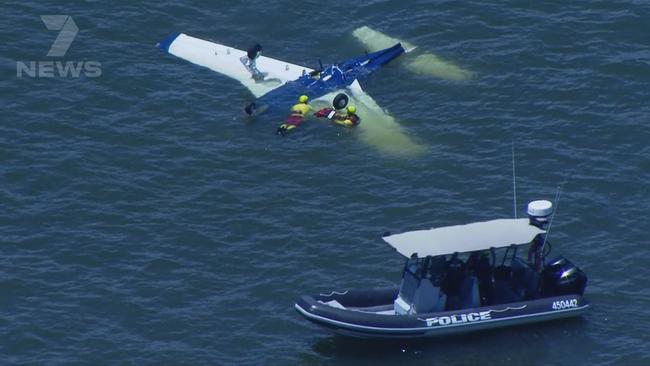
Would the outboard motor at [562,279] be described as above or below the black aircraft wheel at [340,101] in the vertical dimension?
below

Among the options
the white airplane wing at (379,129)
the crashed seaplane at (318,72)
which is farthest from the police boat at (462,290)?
the crashed seaplane at (318,72)

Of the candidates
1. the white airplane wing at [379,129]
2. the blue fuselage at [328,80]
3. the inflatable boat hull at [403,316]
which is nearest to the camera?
the inflatable boat hull at [403,316]

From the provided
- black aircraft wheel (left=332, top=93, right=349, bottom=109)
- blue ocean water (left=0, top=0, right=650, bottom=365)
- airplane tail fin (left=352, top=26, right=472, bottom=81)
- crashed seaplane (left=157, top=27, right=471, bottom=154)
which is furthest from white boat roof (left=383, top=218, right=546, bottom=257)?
airplane tail fin (left=352, top=26, right=472, bottom=81)

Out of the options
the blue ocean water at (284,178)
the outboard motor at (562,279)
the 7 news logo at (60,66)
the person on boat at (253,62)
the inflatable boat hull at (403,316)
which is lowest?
the inflatable boat hull at (403,316)

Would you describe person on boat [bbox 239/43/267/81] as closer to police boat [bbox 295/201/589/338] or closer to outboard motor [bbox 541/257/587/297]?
police boat [bbox 295/201/589/338]

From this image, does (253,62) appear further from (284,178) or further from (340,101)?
(284,178)

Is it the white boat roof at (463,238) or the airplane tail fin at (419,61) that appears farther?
the airplane tail fin at (419,61)

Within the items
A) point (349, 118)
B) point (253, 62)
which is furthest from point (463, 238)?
point (253, 62)

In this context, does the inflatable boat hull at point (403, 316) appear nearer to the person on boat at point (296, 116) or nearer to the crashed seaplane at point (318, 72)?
the crashed seaplane at point (318, 72)
